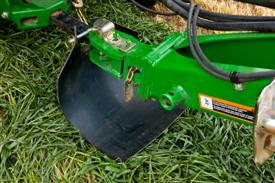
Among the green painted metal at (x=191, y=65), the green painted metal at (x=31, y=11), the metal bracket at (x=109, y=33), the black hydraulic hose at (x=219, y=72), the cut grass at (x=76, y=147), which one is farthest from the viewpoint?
the green painted metal at (x=31, y=11)

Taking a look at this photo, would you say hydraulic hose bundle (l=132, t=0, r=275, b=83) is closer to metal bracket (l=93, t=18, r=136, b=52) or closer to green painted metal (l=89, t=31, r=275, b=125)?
green painted metal (l=89, t=31, r=275, b=125)

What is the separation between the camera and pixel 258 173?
216 cm

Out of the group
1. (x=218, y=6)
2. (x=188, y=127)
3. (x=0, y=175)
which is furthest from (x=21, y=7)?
(x=218, y=6)

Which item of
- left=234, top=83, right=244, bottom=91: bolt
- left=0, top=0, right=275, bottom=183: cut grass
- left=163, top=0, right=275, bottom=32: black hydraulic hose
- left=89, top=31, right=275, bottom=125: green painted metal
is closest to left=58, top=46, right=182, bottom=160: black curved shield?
left=0, top=0, right=275, bottom=183: cut grass

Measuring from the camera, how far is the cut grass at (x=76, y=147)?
211 cm

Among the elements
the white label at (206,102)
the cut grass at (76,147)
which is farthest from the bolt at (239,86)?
the cut grass at (76,147)

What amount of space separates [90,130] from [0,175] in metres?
0.42

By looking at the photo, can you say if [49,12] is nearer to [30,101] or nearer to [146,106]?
[30,101]

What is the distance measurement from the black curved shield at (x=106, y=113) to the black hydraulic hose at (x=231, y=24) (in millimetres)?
558

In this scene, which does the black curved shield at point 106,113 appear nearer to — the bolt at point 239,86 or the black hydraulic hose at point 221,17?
the black hydraulic hose at point 221,17

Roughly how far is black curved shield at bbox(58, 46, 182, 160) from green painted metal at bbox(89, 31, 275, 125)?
43 centimetres

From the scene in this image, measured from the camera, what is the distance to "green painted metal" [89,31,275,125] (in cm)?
150

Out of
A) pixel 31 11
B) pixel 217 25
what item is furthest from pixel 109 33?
pixel 31 11

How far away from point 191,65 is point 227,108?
17 cm
